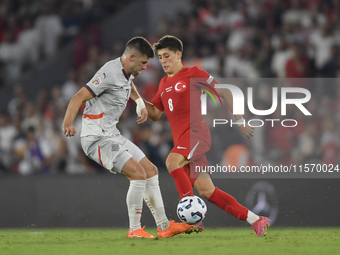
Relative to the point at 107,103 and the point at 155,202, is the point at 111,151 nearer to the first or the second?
the point at 107,103

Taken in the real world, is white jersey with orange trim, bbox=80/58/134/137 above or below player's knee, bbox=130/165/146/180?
above

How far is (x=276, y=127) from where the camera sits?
26.7 ft

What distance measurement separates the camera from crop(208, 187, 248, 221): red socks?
5.64 meters

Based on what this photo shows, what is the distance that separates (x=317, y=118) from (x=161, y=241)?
403cm

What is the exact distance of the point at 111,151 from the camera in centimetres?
560

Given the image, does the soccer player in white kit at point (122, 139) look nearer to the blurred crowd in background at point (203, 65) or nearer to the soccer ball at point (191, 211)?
the soccer ball at point (191, 211)

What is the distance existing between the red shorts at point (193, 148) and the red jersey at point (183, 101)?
0.09 m

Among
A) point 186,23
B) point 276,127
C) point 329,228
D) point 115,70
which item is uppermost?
point 186,23

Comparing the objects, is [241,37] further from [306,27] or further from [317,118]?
Result: [317,118]

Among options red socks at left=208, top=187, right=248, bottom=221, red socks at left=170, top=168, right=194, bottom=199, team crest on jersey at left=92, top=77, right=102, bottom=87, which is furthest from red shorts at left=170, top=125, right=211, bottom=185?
team crest on jersey at left=92, top=77, right=102, bottom=87

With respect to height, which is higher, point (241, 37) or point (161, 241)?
point (241, 37)

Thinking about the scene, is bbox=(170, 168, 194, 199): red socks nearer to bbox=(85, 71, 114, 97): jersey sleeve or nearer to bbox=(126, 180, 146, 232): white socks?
bbox=(126, 180, 146, 232): white socks

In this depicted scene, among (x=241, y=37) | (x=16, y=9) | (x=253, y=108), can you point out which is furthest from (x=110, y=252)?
(x=16, y=9)

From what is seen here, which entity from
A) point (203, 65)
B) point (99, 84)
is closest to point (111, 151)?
point (99, 84)
